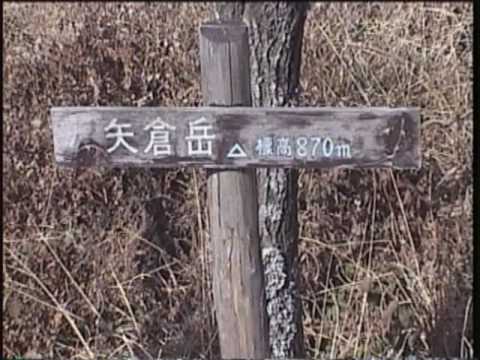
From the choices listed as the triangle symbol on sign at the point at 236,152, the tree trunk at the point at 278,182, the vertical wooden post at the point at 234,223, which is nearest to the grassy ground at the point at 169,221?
the tree trunk at the point at 278,182

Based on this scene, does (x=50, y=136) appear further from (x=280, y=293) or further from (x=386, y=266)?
(x=386, y=266)

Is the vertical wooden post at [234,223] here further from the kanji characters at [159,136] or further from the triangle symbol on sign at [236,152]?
the kanji characters at [159,136]

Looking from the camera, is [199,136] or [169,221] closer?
[199,136]

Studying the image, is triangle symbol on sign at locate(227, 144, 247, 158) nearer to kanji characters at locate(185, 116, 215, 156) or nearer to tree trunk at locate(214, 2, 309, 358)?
kanji characters at locate(185, 116, 215, 156)

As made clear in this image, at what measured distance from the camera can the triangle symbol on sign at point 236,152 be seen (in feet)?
10.3

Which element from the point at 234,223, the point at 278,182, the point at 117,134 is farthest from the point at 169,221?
the point at 117,134

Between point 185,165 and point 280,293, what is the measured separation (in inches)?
38.4

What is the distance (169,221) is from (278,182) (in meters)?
0.80

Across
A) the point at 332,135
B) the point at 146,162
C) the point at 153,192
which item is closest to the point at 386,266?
the point at 153,192

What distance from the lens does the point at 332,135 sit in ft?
10.4

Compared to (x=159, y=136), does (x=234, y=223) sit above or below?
below

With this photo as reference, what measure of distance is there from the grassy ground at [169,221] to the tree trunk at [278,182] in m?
0.49

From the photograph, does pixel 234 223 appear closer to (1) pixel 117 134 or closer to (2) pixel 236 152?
(2) pixel 236 152

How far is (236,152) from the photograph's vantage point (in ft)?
10.3
